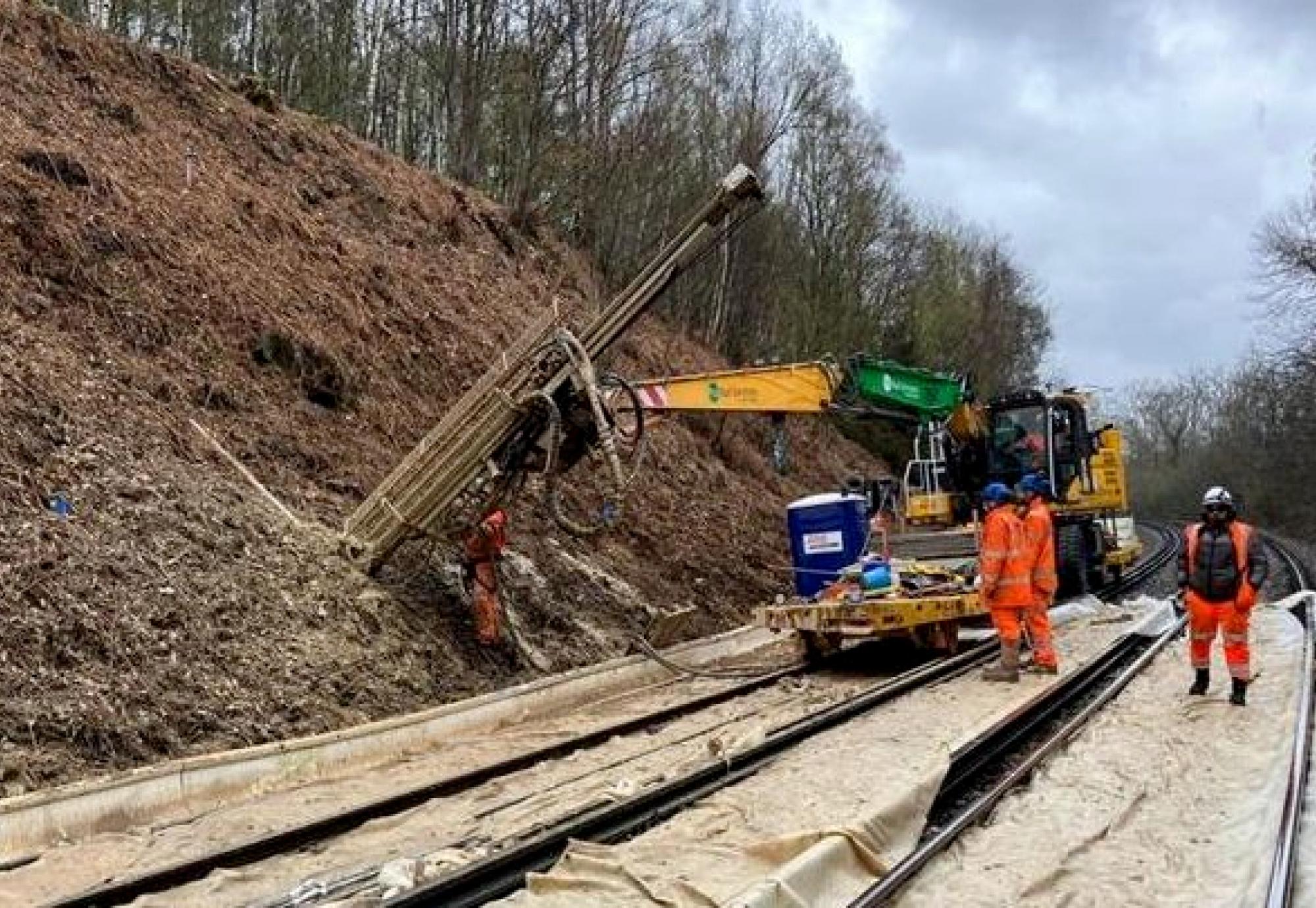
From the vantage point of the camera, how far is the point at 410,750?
10.4 meters

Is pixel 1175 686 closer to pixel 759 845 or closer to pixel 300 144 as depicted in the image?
pixel 759 845

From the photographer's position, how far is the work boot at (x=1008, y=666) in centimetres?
1195

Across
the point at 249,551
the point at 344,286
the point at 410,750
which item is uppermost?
the point at 344,286

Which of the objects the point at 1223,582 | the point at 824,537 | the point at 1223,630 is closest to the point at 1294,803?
the point at 1223,582

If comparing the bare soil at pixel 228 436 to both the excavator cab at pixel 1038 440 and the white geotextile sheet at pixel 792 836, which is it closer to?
the white geotextile sheet at pixel 792 836

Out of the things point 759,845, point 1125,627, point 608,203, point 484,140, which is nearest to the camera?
point 759,845

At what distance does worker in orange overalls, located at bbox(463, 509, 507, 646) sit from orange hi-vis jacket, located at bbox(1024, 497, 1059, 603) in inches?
206

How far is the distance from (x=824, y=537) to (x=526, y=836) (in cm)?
949

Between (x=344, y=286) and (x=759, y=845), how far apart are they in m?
12.8

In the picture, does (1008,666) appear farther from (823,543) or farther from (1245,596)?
(823,543)

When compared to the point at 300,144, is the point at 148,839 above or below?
below

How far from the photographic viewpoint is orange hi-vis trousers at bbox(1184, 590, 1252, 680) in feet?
34.0

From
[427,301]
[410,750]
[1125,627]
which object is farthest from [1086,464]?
[410,750]

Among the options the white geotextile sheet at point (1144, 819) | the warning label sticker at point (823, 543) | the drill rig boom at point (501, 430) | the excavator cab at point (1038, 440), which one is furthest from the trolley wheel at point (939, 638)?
the excavator cab at point (1038, 440)
